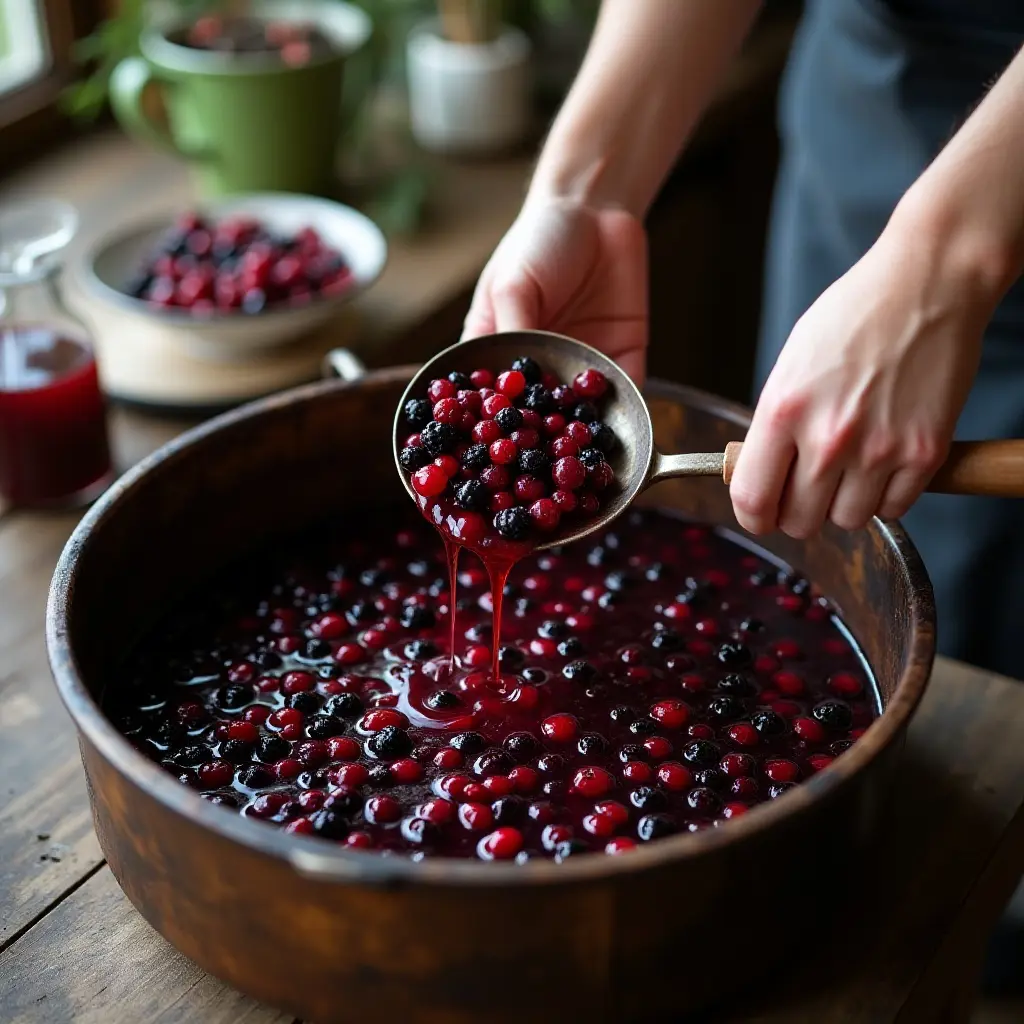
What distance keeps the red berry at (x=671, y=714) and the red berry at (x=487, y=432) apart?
28 centimetres

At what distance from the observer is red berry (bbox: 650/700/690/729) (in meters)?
1.15

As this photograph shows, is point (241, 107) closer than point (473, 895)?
No

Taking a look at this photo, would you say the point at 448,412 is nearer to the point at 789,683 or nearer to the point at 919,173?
the point at 789,683

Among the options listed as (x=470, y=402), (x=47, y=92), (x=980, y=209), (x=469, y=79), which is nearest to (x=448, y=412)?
(x=470, y=402)

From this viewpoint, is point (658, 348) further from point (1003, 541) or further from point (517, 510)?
point (517, 510)

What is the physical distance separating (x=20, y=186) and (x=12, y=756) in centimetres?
129

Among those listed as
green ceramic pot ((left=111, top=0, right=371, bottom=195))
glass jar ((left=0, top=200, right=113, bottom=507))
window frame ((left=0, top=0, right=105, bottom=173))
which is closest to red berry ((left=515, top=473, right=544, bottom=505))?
glass jar ((left=0, top=200, right=113, bottom=507))

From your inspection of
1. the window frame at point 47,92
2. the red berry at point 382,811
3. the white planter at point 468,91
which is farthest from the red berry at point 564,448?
the window frame at point 47,92

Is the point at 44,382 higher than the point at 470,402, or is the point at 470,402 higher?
the point at 470,402

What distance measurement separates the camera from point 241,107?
1.98m

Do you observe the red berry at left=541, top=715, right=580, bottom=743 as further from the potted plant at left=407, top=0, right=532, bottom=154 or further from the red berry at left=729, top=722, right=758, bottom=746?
the potted plant at left=407, top=0, right=532, bottom=154

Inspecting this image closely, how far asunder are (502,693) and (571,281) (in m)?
0.44

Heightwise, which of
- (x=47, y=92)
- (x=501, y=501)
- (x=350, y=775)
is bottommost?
(x=47, y=92)

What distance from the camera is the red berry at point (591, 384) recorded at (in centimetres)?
124
